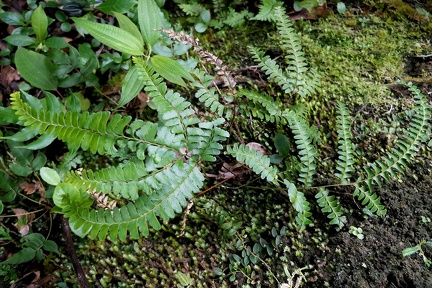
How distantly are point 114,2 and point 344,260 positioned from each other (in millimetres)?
2125

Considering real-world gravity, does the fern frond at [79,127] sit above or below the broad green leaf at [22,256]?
above

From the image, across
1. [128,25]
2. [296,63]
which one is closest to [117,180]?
[128,25]

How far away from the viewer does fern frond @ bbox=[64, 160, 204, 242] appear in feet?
→ 5.31

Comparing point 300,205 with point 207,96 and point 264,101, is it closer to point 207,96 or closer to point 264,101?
point 264,101

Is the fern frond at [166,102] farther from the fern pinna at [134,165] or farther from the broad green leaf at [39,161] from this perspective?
the broad green leaf at [39,161]

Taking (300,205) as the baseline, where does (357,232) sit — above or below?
below

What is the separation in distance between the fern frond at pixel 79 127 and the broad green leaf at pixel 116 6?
1.08m

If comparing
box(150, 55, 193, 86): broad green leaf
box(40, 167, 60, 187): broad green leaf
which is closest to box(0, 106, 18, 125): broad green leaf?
box(40, 167, 60, 187): broad green leaf

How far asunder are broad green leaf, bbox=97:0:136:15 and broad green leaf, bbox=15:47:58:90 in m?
0.52

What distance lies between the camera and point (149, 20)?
7.38 feet

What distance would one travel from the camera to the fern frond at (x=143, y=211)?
1.62 m

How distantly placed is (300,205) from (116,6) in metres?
1.77

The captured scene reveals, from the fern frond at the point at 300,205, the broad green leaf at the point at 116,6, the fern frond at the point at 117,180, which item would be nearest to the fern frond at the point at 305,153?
the fern frond at the point at 300,205

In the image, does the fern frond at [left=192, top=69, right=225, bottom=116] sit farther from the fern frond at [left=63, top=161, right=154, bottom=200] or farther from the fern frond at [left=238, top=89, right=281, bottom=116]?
the fern frond at [left=63, top=161, right=154, bottom=200]
